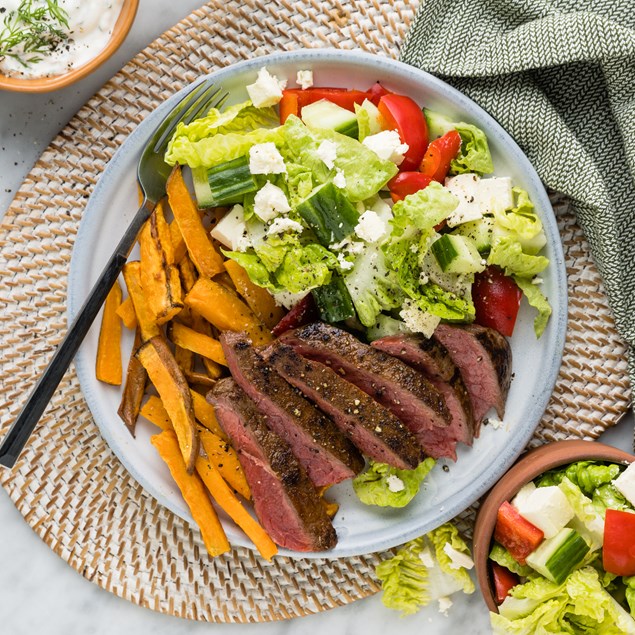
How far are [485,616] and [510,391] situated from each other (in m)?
1.04

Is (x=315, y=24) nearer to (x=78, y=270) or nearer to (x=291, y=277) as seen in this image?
(x=291, y=277)

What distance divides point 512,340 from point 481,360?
0.27 meters

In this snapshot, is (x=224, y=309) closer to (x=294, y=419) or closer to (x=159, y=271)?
(x=159, y=271)

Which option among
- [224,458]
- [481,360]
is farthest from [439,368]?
[224,458]

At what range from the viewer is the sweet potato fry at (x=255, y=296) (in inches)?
117

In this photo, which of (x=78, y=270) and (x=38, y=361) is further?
(x=38, y=361)

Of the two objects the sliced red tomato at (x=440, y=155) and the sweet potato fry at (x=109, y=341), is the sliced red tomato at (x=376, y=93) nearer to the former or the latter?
the sliced red tomato at (x=440, y=155)

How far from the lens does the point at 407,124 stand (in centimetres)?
295

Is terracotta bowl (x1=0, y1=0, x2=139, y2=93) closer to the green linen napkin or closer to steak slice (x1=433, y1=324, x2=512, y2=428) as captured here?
the green linen napkin

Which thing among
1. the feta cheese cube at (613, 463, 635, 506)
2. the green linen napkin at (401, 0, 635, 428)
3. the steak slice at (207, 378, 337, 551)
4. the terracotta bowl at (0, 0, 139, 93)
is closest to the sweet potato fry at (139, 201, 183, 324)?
the steak slice at (207, 378, 337, 551)

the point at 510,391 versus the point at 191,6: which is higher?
the point at 191,6

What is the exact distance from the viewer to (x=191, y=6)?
3.33m

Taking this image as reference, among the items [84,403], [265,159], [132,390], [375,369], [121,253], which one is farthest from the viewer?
[84,403]

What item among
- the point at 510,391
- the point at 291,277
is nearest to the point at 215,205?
the point at 291,277
